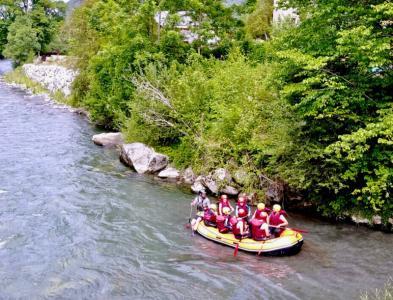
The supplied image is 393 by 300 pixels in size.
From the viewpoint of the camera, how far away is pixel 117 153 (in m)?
24.0

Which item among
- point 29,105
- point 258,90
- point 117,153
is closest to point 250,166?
point 258,90

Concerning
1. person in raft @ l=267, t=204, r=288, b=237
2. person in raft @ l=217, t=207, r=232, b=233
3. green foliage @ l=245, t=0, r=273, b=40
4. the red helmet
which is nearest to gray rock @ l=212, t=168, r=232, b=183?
person in raft @ l=217, t=207, r=232, b=233

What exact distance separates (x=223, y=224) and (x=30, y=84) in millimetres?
39633

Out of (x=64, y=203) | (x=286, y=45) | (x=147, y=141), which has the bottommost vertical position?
(x=64, y=203)

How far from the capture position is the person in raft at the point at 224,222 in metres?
13.8

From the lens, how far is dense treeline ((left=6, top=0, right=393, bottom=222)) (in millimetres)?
13324

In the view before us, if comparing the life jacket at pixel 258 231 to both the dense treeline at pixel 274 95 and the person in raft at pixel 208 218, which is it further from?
the dense treeline at pixel 274 95

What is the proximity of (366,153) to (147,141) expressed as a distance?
1152 cm

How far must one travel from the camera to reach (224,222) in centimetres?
1389

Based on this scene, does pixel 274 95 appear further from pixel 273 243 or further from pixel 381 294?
pixel 381 294

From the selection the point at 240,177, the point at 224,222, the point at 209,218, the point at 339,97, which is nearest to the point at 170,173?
the point at 240,177

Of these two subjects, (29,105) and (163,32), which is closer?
(163,32)

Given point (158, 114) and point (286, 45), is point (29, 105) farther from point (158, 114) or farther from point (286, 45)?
point (286, 45)

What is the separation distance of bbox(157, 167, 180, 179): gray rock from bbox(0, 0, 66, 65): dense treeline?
43707mm
